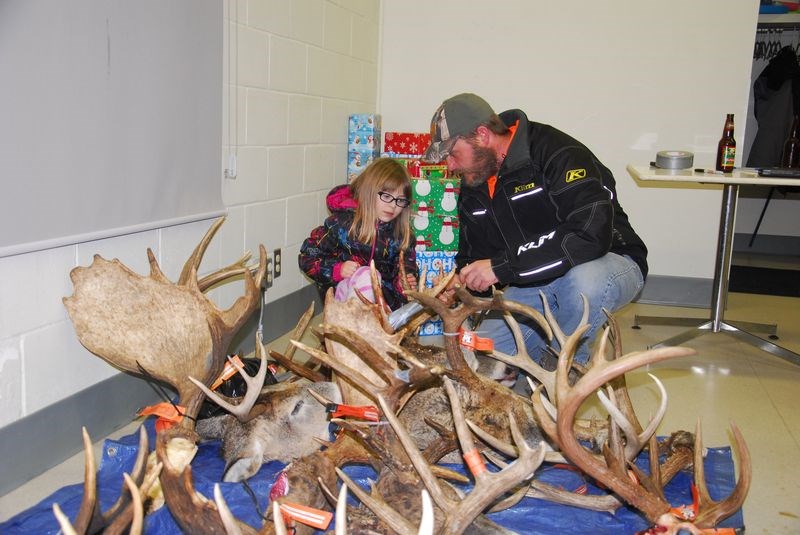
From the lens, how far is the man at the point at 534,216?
10.6 ft

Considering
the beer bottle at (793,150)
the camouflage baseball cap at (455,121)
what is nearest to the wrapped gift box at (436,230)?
the camouflage baseball cap at (455,121)

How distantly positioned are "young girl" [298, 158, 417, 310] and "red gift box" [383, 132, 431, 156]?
4.88 ft

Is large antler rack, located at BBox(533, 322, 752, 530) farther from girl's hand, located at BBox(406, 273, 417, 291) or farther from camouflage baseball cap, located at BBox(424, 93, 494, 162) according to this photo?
girl's hand, located at BBox(406, 273, 417, 291)

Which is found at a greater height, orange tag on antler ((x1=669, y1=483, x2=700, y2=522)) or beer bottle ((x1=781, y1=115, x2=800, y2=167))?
beer bottle ((x1=781, y1=115, x2=800, y2=167))

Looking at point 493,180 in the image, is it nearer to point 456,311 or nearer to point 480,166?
point 480,166

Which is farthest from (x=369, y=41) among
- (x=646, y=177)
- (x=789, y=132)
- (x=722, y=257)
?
(x=789, y=132)

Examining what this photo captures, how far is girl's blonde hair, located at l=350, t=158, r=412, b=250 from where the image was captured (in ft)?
12.6

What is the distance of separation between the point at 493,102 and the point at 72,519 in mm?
4483

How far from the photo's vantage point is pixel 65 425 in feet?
9.04

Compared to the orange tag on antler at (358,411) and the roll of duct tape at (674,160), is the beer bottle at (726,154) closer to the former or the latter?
the roll of duct tape at (674,160)

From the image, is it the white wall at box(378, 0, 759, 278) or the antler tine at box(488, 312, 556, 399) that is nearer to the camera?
the antler tine at box(488, 312, 556, 399)

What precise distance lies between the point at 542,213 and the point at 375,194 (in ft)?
2.91

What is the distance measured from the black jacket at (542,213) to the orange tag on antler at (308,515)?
1616mm

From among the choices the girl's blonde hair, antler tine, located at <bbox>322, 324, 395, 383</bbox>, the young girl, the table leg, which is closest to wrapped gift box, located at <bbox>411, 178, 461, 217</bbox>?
the young girl
